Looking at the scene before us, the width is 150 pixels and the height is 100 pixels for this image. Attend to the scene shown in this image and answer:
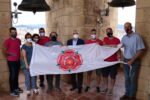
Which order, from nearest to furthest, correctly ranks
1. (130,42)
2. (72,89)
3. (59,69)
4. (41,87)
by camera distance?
(130,42), (59,69), (72,89), (41,87)

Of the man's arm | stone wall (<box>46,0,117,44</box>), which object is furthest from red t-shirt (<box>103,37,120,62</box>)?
stone wall (<box>46,0,117,44</box>)

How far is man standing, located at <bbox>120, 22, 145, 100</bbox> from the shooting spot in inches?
208

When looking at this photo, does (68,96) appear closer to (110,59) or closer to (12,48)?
(110,59)

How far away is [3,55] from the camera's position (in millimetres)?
6023

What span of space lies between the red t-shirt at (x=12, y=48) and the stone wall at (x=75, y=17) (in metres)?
1.66

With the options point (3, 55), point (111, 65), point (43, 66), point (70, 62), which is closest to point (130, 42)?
point (111, 65)

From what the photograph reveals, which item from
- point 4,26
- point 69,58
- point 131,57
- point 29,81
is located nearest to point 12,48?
point 4,26

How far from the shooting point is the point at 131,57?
211 inches

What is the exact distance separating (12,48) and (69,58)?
1.22 metres

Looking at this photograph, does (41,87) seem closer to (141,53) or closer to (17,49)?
(17,49)

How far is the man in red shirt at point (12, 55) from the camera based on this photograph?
5.90 metres

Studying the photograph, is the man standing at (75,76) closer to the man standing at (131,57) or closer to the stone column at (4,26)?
the man standing at (131,57)

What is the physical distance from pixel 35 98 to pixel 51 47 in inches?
43.2

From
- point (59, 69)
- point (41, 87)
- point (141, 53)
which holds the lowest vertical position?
point (41, 87)
